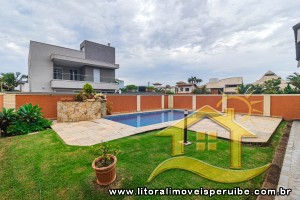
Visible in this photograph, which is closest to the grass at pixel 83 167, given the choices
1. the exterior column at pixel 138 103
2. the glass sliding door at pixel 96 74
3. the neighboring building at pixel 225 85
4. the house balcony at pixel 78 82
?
the exterior column at pixel 138 103

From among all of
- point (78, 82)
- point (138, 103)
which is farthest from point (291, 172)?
point (78, 82)

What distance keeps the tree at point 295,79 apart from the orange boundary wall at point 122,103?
688 inches

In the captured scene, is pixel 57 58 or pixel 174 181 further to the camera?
pixel 57 58

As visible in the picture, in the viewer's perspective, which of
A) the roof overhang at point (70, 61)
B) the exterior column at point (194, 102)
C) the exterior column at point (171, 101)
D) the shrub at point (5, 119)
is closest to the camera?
the shrub at point (5, 119)

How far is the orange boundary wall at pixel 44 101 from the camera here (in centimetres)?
995

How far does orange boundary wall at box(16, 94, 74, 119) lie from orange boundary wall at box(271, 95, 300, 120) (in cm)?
1794

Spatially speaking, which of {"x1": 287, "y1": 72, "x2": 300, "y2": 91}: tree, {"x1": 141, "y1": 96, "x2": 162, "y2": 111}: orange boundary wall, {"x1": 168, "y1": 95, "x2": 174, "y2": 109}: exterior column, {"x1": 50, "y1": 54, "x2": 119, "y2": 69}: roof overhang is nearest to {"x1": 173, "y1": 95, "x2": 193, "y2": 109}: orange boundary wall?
{"x1": 168, "y1": 95, "x2": 174, "y2": 109}: exterior column

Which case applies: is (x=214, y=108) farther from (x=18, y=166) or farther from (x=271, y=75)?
(x=271, y=75)

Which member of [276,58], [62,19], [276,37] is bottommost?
[276,58]

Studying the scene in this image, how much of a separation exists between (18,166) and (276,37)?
1864 cm

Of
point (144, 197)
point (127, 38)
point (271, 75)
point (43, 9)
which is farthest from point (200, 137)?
point (271, 75)

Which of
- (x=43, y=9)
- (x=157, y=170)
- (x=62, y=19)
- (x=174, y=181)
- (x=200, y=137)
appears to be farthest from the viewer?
(x=62, y=19)

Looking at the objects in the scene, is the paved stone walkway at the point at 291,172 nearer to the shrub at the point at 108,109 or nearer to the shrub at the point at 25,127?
the shrub at the point at 25,127

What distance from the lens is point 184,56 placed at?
805 inches
